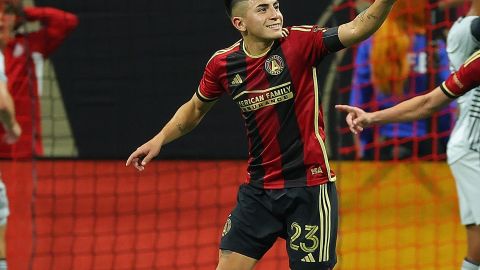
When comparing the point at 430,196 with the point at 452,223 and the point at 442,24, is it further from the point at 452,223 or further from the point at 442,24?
the point at 442,24

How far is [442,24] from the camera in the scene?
8.20 metres

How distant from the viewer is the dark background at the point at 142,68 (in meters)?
8.31

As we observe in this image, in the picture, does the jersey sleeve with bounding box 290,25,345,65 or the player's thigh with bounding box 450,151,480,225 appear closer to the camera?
the jersey sleeve with bounding box 290,25,345,65

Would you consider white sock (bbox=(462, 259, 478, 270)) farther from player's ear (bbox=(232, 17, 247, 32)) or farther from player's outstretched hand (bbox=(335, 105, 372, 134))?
player's ear (bbox=(232, 17, 247, 32))

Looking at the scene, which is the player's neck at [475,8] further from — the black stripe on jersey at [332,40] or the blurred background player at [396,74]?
the blurred background player at [396,74]

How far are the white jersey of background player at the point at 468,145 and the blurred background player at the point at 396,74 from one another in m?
1.82

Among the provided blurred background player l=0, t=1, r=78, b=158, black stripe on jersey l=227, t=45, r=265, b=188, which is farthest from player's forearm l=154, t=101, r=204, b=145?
blurred background player l=0, t=1, r=78, b=158

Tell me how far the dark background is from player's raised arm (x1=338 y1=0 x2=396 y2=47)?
3.02m

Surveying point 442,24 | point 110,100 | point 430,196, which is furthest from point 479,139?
point 110,100

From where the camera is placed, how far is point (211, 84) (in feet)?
18.7

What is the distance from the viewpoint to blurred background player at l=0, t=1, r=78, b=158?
8328 mm

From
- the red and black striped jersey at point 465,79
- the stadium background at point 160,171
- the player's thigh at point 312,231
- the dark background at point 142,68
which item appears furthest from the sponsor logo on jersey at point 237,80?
the dark background at point 142,68

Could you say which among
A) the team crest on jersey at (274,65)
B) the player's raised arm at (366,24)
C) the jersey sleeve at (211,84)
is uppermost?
the player's raised arm at (366,24)

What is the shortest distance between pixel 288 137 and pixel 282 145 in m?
0.05
